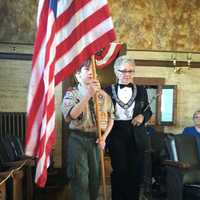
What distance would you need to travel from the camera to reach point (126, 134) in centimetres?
399

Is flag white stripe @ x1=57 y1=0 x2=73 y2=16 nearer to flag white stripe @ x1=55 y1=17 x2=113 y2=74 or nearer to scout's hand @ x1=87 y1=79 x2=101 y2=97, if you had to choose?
flag white stripe @ x1=55 y1=17 x2=113 y2=74

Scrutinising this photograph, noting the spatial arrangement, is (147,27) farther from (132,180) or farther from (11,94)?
(132,180)

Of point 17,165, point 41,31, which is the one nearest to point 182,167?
point 17,165

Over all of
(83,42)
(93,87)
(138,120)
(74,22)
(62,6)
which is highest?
(62,6)

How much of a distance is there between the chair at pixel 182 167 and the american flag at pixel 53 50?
5.98ft

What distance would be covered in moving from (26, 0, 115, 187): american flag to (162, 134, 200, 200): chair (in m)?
1.82

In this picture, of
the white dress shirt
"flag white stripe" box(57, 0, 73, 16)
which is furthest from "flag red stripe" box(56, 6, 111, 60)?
the white dress shirt

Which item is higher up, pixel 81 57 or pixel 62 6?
pixel 62 6

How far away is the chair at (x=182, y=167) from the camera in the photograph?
421cm

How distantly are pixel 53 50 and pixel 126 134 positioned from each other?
147cm

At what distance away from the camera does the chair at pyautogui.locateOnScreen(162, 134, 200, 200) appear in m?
4.21

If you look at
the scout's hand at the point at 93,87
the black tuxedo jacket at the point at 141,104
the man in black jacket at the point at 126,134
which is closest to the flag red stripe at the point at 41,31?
the scout's hand at the point at 93,87

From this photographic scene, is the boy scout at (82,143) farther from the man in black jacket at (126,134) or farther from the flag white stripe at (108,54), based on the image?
the flag white stripe at (108,54)

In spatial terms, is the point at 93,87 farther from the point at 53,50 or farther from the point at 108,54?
the point at 108,54
